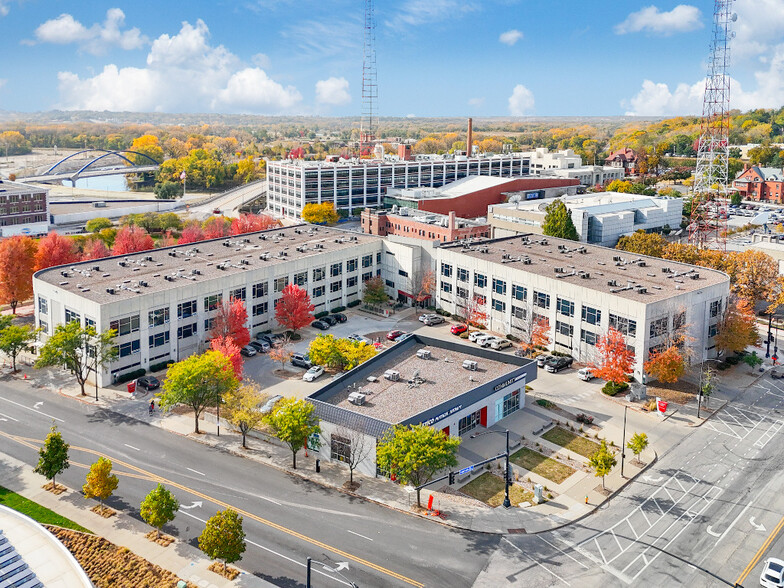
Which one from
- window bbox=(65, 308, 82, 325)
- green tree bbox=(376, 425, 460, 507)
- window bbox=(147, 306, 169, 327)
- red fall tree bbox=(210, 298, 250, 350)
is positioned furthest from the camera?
red fall tree bbox=(210, 298, 250, 350)

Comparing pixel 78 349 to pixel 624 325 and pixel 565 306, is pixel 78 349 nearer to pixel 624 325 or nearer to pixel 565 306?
pixel 565 306

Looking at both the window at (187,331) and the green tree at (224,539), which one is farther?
the window at (187,331)

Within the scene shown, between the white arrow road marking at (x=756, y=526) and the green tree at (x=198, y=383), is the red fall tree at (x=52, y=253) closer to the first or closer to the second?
the green tree at (x=198, y=383)

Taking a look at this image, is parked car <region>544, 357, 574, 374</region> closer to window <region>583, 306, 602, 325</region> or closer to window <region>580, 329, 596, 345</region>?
window <region>580, 329, 596, 345</region>

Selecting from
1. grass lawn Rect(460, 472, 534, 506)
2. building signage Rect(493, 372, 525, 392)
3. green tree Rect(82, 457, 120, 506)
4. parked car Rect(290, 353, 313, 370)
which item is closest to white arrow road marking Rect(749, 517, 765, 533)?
grass lawn Rect(460, 472, 534, 506)

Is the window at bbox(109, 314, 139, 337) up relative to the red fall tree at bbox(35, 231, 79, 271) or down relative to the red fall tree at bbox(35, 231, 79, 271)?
down

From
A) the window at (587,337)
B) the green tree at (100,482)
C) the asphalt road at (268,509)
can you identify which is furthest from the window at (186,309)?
the window at (587,337)

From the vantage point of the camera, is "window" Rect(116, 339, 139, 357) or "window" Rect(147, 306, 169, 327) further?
"window" Rect(147, 306, 169, 327)

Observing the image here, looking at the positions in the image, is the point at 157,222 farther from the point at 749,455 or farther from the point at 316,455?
the point at 749,455
